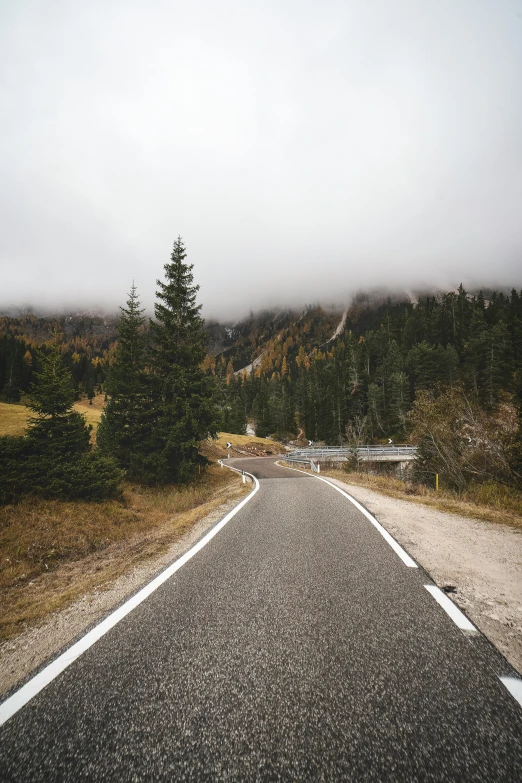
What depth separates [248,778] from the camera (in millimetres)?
1635

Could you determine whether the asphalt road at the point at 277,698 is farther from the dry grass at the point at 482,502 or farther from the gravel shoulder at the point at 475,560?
the dry grass at the point at 482,502

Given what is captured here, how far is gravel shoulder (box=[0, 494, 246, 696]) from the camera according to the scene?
103 inches

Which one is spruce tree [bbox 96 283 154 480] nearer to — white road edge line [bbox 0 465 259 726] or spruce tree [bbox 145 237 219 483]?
spruce tree [bbox 145 237 219 483]

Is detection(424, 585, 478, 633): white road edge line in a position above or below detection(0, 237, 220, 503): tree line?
below

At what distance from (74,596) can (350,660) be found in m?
3.53

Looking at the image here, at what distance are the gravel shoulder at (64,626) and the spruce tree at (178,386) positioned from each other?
1152 cm

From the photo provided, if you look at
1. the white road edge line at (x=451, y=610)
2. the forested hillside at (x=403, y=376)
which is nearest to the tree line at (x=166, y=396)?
the white road edge line at (x=451, y=610)

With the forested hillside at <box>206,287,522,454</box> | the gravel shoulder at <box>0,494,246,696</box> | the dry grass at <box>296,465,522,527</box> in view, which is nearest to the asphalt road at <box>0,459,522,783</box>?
the gravel shoulder at <box>0,494,246,696</box>

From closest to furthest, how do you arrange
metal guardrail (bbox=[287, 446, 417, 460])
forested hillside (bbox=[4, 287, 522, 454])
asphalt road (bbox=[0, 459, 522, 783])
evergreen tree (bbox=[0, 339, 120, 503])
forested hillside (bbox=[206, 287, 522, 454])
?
1. asphalt road (bbox=[0, 459, 522, 783])
2. evergreen tree (bbox=[0, 339, 120, 503])
3. metal guardrail (bbox=[287, 446, 417, 460])
4. forested hillside (bbox=[206, 287, 522, 454])
5. forested hillside (bbox=[4, 287, 522, 454])

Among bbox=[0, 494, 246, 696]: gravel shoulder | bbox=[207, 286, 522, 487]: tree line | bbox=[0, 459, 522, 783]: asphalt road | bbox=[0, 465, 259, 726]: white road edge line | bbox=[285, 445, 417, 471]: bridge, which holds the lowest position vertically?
bbox=[285, 445, 417, 471]: bridge

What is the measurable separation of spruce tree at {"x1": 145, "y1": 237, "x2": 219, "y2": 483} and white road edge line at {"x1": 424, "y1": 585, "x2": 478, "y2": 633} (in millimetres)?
13696

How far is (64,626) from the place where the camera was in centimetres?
326

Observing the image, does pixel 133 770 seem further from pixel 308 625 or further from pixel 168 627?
pixel 308 625

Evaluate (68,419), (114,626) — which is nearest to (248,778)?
(114,626)
